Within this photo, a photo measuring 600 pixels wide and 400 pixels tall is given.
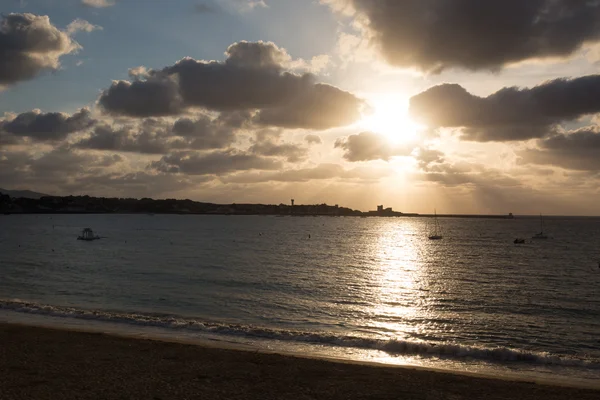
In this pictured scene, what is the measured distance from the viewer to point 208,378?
16500 mm

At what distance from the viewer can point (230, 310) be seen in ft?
109

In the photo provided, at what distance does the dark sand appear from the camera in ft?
49.0

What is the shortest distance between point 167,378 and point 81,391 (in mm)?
2750

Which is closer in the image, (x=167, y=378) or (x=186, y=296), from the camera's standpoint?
(x=167, y=378)

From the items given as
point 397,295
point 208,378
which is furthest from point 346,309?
point 208,378

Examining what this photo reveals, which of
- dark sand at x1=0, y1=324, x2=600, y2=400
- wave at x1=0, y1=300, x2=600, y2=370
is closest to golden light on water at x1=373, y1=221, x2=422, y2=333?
wave at x1=0, y1=300, x2=600, y2=370

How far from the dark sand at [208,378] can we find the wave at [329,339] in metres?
5.16

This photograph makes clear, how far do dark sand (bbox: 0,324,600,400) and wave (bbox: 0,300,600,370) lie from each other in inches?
203

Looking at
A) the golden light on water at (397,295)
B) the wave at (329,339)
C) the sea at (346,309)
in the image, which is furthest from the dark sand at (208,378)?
the golden light on water at (397,295)

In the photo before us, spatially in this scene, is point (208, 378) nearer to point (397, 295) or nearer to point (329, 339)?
point (329, 339)

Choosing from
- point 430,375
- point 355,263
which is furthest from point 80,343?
point 355,263

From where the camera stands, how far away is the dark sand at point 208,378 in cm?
1494

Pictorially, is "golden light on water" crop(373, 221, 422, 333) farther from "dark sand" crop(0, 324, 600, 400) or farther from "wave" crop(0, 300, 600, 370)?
"dark sand" crop(0, 324, 600, 400)

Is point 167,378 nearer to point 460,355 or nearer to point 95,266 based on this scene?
point 460,355
